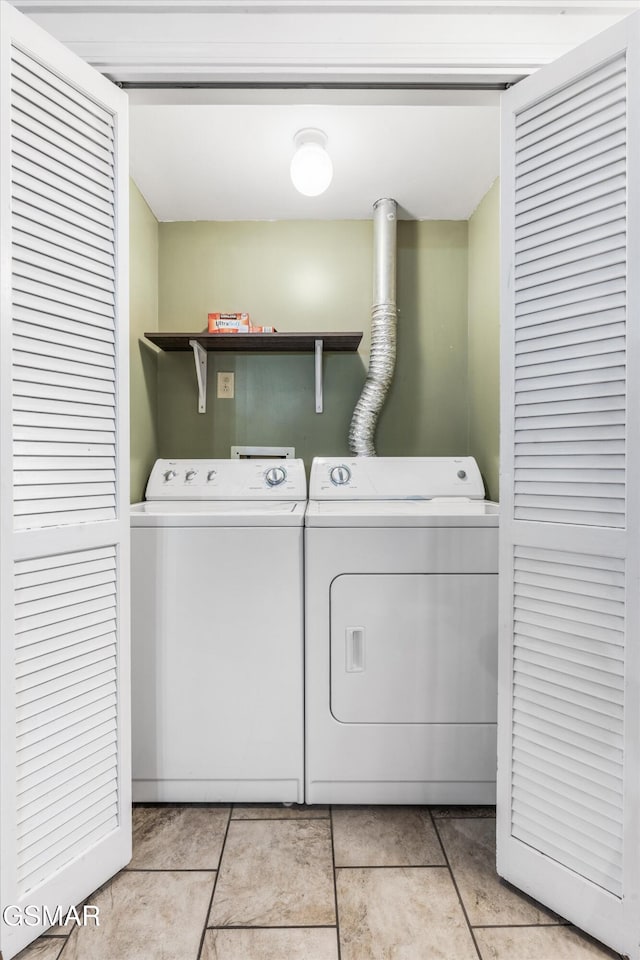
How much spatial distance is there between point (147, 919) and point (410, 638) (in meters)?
0.97

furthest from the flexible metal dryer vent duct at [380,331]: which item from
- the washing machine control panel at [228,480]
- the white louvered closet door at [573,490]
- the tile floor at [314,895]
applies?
the tile floor at [314,895]

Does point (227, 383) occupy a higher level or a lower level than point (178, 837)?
higher

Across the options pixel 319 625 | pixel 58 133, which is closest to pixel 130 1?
pixel 58 133

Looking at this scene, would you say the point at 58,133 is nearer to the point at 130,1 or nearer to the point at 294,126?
the point at 130,1

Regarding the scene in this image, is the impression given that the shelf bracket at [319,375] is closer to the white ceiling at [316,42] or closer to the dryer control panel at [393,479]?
the dryer control panel at [393,479]

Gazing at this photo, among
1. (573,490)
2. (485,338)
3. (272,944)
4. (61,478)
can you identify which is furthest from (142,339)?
(272,944)

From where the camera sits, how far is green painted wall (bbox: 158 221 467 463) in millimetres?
2467

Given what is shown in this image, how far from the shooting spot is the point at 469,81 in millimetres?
1333

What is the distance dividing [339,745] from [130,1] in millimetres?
2092

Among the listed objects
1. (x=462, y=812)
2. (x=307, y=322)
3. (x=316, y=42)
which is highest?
(x=316, y=42)

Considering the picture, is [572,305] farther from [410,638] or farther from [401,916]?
[401,916]

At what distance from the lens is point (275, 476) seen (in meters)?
2.26

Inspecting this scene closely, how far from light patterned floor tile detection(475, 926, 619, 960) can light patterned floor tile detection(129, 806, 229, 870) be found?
27.6 inches

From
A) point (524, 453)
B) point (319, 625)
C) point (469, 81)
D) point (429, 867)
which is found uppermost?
point (469, 81)
